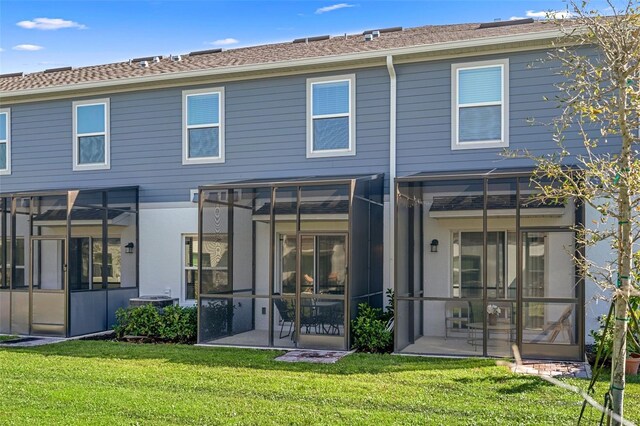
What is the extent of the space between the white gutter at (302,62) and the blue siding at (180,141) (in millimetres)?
363

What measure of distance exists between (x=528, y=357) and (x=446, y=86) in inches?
202

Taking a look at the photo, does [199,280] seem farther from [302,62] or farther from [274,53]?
[274,53]

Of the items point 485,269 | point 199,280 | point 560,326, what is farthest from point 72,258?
point 560,326

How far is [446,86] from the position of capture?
1190 centimetres

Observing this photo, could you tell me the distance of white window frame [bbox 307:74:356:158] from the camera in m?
12.5

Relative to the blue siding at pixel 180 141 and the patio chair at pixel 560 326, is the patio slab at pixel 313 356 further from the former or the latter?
the blue siding at pixel 180 141

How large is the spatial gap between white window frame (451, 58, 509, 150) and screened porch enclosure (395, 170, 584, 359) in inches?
39.7

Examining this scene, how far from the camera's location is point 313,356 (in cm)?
1026

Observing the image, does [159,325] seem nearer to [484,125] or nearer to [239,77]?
[239,77]

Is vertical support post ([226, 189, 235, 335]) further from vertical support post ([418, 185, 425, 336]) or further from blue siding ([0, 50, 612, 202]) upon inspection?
vertical support post ([418, 185, 425, 336])

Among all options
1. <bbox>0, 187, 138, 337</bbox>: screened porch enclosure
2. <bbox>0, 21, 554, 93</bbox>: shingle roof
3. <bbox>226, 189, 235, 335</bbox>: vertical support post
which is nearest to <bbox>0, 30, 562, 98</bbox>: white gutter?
<bbox>0, 21, 554, 93</bbox>: shingle roof

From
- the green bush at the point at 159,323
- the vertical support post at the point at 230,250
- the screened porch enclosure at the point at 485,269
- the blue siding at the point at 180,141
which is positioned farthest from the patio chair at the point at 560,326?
the green bush at the point at 159,323

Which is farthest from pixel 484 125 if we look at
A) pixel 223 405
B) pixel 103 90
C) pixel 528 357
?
pixel 103 90

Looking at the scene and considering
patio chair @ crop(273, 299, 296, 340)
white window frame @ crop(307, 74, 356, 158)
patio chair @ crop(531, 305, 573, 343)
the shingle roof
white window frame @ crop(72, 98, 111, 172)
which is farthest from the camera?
white window frame @ crop(72, 98, 111, 172)
